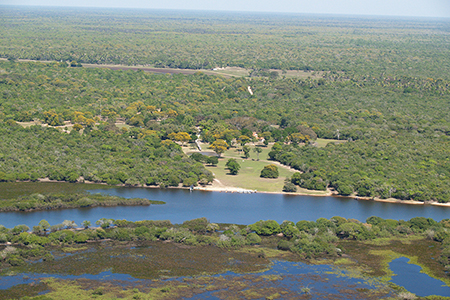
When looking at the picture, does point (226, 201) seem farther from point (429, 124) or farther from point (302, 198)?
point (429, 124)

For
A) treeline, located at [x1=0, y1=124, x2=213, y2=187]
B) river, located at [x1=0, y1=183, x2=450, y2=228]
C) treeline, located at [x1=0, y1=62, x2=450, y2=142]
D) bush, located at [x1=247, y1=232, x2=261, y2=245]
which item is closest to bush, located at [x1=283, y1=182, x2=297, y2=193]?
river, located at [x1=0, y1=183, x2=450, y2=228]

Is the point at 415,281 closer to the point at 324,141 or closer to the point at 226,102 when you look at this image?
the point at 324,141

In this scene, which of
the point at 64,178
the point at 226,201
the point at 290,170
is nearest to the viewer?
the point at 226,201

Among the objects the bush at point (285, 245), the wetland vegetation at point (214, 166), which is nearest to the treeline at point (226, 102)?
the wetland vegetation at point (214, 166)

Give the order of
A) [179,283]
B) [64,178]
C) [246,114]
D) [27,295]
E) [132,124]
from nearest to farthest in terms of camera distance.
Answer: [27,295] → [179,283] → [64,178] → [132,124] → [246,114]

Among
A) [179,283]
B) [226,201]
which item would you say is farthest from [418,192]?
[179,283]

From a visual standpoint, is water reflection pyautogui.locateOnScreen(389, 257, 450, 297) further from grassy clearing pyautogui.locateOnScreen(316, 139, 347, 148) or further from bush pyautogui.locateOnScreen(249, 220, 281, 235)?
grassy clearing pyautogui.locateOnScreen(316, 139, 347, 148)
